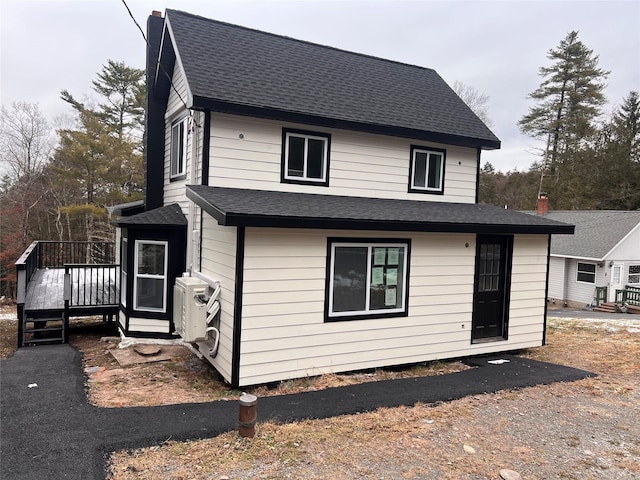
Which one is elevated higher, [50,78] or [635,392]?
[50,78]

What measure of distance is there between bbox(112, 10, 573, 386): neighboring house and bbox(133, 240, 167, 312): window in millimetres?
27

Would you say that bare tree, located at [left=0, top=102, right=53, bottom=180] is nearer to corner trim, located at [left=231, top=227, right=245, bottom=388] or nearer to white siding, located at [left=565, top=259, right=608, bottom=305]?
corner trim, located at [left=231, top=227, right=245, bottom=388]

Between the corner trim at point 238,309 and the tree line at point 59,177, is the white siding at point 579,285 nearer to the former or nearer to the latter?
the corner trim at point 238,309

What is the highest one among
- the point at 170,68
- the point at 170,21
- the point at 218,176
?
the point at 170,21

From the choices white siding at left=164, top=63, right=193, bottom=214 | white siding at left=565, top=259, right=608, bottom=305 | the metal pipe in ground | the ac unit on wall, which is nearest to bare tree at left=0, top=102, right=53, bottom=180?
white siding at left=164, top=63, right=193, bottom=214

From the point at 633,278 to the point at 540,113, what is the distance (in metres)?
16.2

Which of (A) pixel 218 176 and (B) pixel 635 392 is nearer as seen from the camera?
(B) pixel 635 392

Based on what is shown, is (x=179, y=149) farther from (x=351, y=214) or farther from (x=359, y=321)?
(x=359, y=321)

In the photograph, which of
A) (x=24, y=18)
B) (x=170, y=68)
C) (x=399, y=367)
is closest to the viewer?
(x=399, y=367)

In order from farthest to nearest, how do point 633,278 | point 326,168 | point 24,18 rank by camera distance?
1. point 633,278
2. point 24,18
3. point 326,168

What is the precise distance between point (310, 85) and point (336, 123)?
4.68ft

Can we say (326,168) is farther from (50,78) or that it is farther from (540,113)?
(540,113)

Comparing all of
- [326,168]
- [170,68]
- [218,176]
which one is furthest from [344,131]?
[170,68]

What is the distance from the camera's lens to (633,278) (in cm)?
2298
